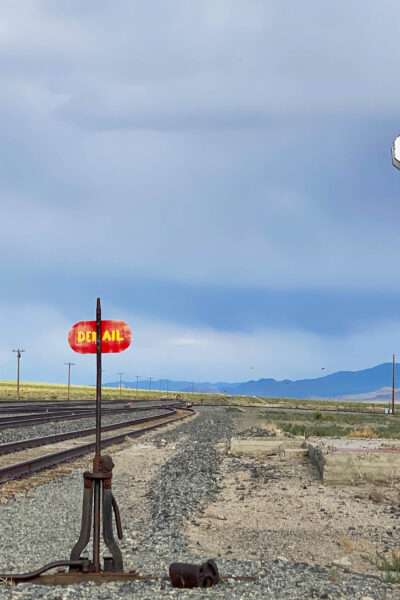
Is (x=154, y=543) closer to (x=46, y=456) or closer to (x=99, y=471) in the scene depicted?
(x=99, y=471)

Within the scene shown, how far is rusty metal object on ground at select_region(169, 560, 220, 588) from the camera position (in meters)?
5.88

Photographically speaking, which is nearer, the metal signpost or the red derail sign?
the metal signpost

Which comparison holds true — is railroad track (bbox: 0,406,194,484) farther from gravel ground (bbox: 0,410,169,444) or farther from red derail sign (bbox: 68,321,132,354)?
red derail sign (bbox: 68,321,132,354)

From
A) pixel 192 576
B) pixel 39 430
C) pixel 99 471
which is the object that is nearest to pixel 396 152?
pixel 192 576

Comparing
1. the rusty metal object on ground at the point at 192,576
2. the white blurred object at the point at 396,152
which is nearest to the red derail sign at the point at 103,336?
the rusty metal object on ground at the point at 192,576

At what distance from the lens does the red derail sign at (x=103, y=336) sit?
6.66 m

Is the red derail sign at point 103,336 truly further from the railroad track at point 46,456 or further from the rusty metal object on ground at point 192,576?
the railroad track at point 46,456

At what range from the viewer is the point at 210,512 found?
10625mm

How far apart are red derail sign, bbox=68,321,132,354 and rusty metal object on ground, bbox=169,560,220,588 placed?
6.23 feet

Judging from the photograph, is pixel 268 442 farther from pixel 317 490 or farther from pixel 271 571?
pixel 271 571

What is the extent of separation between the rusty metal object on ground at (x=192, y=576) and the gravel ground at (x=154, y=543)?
0.09m

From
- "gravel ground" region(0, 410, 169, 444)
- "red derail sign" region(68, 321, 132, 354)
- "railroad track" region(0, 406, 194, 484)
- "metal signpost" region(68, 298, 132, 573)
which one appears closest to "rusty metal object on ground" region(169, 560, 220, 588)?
"metal signpost" region(68, 298, 132, 573)

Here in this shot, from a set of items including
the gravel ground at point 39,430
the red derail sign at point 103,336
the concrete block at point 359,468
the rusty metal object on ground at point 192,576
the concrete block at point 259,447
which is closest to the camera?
the rusty metal object on ground at point 192,576

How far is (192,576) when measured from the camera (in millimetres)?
5875
